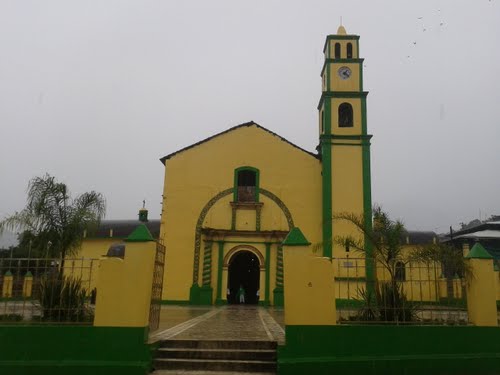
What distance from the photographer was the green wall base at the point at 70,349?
669 centimetres

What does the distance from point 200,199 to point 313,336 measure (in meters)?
13.5

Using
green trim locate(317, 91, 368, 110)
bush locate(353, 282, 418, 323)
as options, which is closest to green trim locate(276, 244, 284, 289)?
green trim locate(317, 91, 368, 110)

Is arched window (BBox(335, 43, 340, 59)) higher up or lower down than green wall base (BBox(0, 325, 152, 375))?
higher up

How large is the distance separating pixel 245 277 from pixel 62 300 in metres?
16.0

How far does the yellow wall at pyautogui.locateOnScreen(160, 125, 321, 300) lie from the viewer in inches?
769

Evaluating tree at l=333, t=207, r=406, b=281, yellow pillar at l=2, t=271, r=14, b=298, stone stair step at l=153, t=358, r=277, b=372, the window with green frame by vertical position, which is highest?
the window with green frame

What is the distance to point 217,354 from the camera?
7.24 meters

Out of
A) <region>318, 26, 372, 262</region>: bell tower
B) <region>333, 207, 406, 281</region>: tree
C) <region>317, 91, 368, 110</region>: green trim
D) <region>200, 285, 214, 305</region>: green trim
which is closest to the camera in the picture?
<region>333, 207, 406, 281</region>: tree

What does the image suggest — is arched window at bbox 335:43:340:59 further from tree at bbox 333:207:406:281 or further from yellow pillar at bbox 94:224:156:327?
yellow pillar at bbox 94:224:156:327

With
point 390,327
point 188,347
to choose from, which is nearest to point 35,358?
point 188,347

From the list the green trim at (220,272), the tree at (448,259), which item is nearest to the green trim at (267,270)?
the green trim at (220,272)

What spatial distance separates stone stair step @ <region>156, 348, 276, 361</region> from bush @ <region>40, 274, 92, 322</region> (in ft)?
4.65

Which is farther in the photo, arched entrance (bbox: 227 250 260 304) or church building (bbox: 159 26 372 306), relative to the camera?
arched entrance (bbox: 227 250 260 304)

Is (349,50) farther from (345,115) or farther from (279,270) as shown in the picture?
(279,270)
